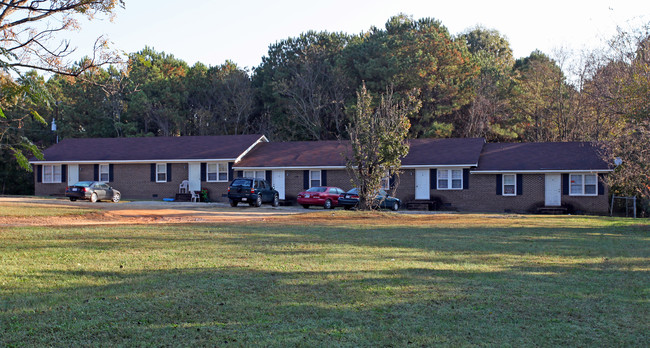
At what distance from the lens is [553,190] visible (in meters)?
35.4

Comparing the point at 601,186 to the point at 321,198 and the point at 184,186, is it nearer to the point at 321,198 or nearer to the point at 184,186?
the point at 321,198

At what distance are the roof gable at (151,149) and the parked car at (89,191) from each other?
4.36m

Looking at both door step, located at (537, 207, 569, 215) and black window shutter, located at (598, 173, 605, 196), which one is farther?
A: black window shutter, located at (598, 173, 605, 196)

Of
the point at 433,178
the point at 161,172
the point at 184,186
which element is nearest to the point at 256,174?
the point at 184,186

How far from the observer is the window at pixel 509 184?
36.1 meters

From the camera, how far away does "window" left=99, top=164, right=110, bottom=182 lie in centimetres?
4188

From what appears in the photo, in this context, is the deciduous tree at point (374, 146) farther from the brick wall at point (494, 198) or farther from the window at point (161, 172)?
the window at point (161, 172)

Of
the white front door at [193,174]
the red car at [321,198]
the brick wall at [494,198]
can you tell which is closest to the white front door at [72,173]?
the white front door at [193,174]

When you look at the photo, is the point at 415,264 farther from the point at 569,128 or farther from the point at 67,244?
the point at 569,128

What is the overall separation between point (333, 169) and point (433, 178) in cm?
622

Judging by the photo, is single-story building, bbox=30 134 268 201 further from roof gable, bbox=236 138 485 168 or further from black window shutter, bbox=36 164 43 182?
roof gable, bbox=236 138 485 168

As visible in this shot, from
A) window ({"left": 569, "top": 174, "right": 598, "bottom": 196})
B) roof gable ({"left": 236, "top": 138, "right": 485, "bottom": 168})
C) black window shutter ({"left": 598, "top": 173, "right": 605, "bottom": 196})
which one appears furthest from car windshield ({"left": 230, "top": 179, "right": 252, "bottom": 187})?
black window shutter ({"left": 598, "top": 173, "right": 605, "bottom": 196})

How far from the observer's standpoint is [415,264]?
1209 centimetres

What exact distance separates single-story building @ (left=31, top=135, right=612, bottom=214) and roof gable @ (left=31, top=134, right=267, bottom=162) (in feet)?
0.23
